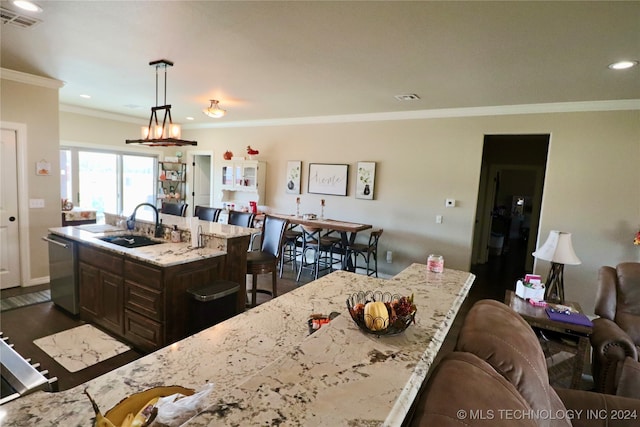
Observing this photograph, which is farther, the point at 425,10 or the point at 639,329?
the point at 639,329

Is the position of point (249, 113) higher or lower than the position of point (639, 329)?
higher

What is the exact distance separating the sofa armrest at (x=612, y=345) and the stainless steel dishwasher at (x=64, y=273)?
173 inches

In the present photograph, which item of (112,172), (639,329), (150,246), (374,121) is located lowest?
(639,329)

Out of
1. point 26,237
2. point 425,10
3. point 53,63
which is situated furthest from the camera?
point 26,237

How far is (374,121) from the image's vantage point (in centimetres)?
537

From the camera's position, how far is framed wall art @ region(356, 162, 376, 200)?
5.44 m

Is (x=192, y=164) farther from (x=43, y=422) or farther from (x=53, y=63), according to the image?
(x=43, y=422)

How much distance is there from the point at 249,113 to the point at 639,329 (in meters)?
5.61

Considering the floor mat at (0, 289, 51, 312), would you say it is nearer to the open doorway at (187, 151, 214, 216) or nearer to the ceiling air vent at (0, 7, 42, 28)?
the ceiling air vent at (0, 7, 42, 28)

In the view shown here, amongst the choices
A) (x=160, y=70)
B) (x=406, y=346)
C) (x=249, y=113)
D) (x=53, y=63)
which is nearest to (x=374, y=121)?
(x=249, y=113)

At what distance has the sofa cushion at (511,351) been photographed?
1.15m

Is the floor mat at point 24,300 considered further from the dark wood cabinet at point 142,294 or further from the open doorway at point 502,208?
the open doorway at point 502,208

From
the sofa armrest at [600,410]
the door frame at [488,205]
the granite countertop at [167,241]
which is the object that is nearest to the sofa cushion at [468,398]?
the sofa armrest at [600,410]

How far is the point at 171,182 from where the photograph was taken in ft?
25.5
